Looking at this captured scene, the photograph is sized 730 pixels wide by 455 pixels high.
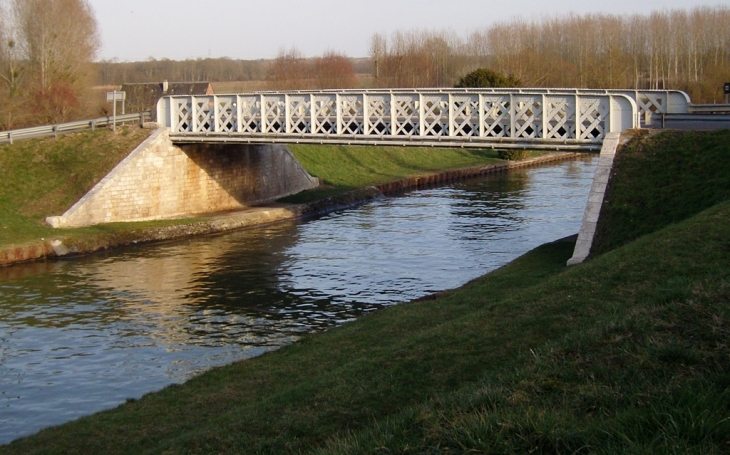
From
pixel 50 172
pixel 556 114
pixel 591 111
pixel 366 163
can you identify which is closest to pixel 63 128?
pixel 50 172

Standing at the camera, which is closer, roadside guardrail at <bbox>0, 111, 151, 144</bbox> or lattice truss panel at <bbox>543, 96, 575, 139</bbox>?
lattice truss panel at <bbox>543, 96, 575, 139</bbox>

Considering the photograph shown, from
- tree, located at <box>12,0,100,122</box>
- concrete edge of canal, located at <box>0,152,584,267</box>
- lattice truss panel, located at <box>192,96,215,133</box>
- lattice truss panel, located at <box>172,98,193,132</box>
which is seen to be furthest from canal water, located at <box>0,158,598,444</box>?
tree, located at <box>12,0,100,122</box>

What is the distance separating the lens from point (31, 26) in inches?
2146

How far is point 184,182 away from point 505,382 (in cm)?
3228

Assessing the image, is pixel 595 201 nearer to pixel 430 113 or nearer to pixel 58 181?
pixel 430 113

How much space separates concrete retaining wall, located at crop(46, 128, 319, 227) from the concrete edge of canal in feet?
5.21

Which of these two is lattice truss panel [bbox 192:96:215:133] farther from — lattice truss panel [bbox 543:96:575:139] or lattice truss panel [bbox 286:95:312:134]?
lattice truss panel [bbox 543:96:575:139]

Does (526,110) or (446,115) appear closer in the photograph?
(526,110)

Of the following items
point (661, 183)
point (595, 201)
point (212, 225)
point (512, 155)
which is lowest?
point (212, 225)

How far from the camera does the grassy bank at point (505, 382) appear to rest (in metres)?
6.46

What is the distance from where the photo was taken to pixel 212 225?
117ft

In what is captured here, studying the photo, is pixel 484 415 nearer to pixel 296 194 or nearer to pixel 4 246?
pixel 4 246

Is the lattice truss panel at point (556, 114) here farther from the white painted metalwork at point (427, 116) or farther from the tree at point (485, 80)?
the tree at point (485, 80)

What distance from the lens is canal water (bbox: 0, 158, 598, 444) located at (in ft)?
53.5
